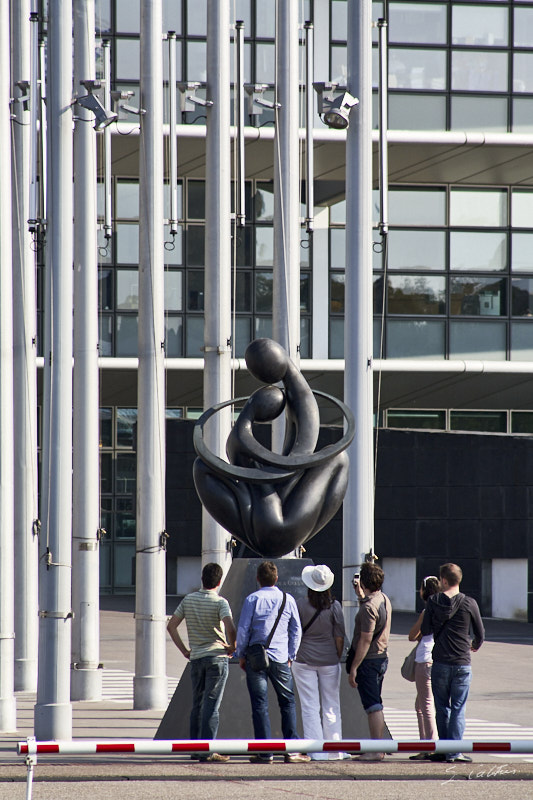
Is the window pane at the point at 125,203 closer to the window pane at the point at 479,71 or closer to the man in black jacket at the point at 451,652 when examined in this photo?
the window pane at the point at 479,71

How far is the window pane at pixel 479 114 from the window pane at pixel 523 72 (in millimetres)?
603

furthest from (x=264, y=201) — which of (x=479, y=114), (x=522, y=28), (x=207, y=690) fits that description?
(x=207, y=690)

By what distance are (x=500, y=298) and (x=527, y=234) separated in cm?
208

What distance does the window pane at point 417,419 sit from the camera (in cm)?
4041

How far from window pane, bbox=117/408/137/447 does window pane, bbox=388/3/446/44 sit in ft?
42.6

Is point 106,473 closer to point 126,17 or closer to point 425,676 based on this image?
point 126,17

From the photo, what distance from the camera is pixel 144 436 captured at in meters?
18.3

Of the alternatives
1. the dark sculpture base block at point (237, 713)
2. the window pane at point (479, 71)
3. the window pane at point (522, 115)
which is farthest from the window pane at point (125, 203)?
the dark sculpture base block at point (237, 713)

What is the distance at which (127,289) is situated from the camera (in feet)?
126

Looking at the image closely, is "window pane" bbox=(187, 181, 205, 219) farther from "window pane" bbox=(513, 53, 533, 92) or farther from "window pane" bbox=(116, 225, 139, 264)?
"window pane" bbox=(513, 53, 533, 92)

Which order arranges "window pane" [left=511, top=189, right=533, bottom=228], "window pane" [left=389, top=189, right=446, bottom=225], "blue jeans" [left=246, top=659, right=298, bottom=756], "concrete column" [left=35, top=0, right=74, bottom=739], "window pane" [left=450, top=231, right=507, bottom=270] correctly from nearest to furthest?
"blue jeans" [left=246, top=659, right=298, bottom=756] < "concrete column" [left=35, top=0, right=74, bottom=739] < "window pane" [left=389, top=189, right=446, bottom=225] < "window pane" [left=450, top=231, right=507, bottom=270] < "window pane" [left=511, top=189, right=533, bottom=228]

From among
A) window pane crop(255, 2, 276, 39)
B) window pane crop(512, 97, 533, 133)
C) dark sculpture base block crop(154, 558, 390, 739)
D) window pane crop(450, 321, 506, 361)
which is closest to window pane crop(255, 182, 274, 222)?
window pane crop(255, 2, 276, 39)

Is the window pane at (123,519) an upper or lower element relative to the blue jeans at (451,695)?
lower

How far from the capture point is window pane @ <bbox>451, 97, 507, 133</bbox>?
37094mm
